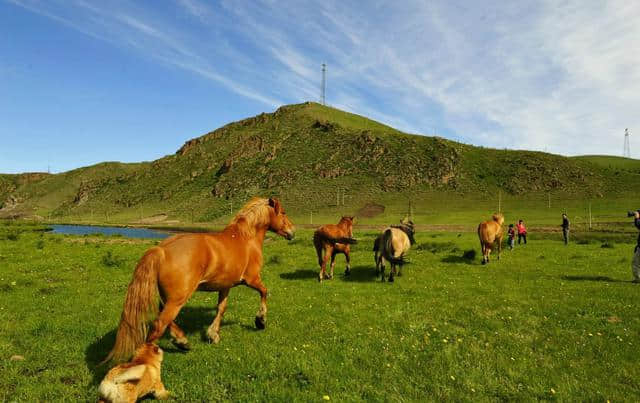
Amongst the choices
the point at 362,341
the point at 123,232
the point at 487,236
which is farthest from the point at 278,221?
the point at 123,232

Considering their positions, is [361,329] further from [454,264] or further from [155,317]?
[454,264]

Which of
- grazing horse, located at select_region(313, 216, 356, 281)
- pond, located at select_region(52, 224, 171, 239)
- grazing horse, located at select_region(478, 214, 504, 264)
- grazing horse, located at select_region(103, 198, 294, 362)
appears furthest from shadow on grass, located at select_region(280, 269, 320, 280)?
pond, located at select_region(52, 224, 171, 239)

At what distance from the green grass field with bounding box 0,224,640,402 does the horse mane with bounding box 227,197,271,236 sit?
2611 millimetres

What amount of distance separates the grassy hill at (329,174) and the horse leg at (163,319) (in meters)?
86.9

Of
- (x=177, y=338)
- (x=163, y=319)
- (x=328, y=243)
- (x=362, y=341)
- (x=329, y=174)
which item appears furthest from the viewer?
(x=329, y=174)

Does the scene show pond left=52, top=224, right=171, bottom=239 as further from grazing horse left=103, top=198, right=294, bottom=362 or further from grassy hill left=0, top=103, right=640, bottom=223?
grazing horse left=103, top=198, right=294, bottom=362

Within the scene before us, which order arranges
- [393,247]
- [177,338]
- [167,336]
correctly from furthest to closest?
[393,247]
[167,336]
[177,338]

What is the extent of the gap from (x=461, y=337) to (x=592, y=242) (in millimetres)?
31740

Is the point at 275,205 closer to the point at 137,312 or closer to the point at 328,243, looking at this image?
the point at 137,312

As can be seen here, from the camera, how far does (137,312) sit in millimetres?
6188

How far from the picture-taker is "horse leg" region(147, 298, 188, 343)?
20.4 feet

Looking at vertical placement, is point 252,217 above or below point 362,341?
above

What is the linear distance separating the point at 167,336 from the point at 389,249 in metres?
9.73

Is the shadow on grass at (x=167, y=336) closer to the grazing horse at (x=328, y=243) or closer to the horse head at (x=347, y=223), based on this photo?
the grazing horse at (x=328, y=243)
